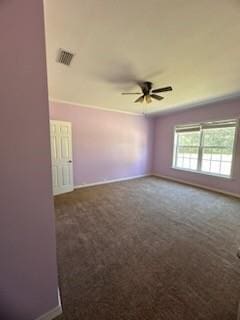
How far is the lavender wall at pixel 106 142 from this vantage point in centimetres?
451

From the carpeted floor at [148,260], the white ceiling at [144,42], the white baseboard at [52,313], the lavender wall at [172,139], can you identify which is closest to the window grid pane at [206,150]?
the lavender wall at [172,139]

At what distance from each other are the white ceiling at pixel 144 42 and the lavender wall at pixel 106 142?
4.39ft

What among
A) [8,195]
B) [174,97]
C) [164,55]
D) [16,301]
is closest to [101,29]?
[164,55]

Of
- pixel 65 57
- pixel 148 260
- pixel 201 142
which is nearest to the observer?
pixel 148 260

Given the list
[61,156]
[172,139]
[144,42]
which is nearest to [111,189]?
[61,156]

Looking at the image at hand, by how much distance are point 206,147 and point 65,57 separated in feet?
14.6

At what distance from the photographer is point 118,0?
4.29 feet

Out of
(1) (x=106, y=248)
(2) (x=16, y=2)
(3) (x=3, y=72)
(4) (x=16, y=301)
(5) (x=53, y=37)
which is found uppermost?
(5) (x=53, y=37)

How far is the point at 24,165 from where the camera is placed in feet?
3.22

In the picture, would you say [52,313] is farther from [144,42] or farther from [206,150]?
[206,150]

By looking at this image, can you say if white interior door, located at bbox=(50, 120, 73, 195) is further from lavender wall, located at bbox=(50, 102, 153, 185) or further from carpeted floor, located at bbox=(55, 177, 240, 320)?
carpeted floor, located at bbox=(55, 177, 240, 320)

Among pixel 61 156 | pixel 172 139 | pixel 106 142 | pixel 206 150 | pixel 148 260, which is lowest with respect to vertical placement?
pixel 148 260

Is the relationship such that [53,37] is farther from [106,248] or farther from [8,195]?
[106,248]

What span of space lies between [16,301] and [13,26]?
1.84 meters
